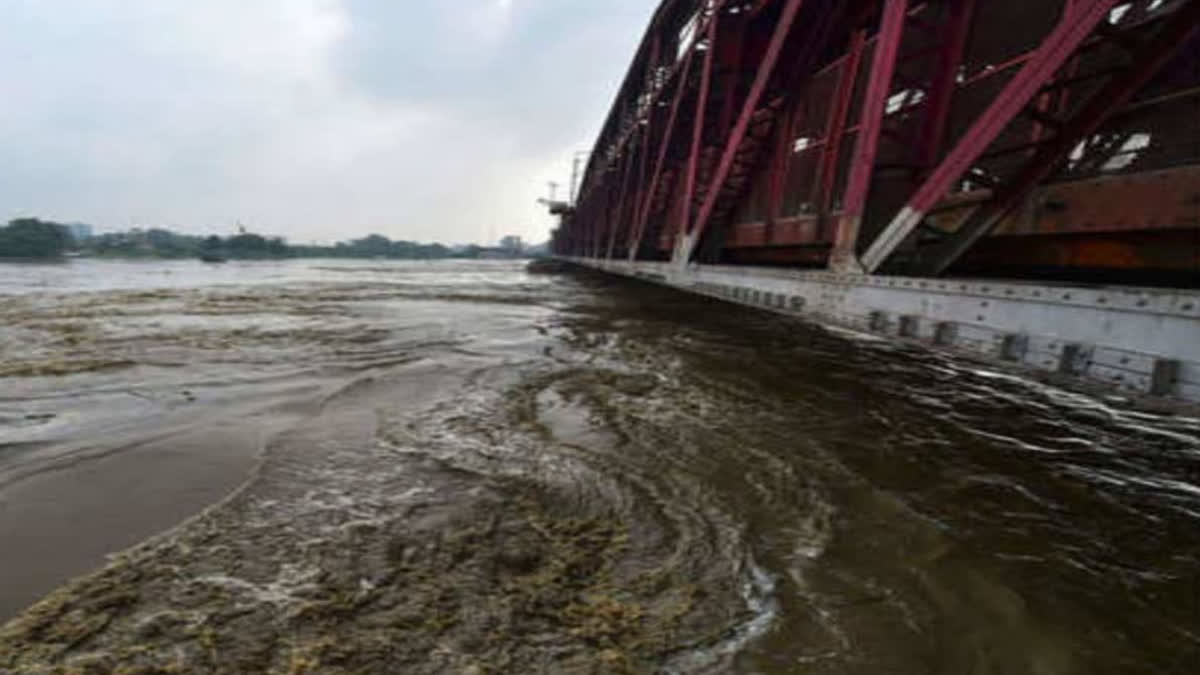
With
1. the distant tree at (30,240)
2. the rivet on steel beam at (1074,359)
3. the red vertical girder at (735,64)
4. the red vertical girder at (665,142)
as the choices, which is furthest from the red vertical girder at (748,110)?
the distant tree at (30,240)

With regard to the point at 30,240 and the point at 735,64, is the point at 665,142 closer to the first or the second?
the point at 735,64

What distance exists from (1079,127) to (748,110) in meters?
7.07

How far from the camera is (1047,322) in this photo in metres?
5.02

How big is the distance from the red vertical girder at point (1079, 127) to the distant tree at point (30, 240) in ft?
269

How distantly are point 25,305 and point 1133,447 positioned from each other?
1796 centimetres

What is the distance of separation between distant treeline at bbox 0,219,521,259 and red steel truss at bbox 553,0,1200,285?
76.2 metres

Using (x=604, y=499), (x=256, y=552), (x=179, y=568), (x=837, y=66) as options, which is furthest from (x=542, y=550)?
(x=837, y=66)

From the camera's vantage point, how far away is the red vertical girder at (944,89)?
8.28m

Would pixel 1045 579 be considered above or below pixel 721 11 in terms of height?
below

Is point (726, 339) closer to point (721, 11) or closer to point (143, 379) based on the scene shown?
point (143, 379)

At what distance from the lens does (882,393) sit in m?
4.97

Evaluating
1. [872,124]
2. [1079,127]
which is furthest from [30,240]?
[1079,127]

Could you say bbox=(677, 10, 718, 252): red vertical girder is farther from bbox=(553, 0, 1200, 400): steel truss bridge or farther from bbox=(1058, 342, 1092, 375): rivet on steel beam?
bbox=(1058, 342, 1092, 375): rivet on steel beam

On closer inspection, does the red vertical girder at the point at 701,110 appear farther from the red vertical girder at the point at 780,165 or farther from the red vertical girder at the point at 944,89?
the red vertical girder at the point at 944,89
